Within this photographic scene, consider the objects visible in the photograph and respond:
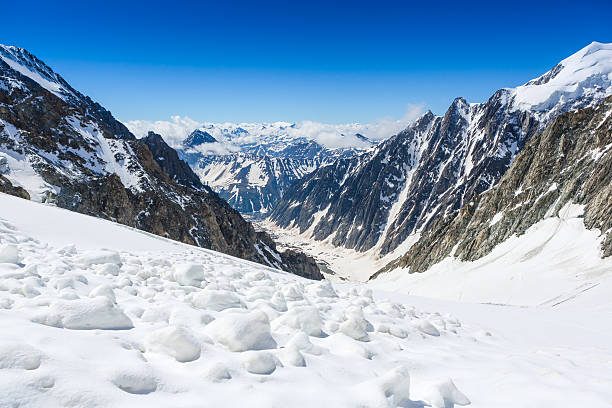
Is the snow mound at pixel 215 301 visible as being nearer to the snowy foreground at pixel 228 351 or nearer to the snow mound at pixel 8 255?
the snowy foreground at pixel 228 351

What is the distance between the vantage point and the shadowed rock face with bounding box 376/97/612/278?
150 feet

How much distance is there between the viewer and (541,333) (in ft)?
32.0

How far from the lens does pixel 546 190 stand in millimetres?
54188

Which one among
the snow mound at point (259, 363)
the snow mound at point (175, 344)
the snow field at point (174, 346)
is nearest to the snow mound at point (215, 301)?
the snow field at point (174, 346)

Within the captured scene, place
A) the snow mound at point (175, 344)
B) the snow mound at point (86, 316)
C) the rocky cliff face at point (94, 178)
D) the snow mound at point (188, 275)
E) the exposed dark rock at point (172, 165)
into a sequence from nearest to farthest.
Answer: the snow mound at point (175, 344), the snow mound at point (86, 316), the snow mound at point (188, 275), the rocky cliff face at point (94, 178), the exposed dark rock at point (172, 165)

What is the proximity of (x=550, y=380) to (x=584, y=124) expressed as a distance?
240 feet

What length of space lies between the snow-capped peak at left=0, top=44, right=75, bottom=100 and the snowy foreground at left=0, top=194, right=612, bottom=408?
585 feet

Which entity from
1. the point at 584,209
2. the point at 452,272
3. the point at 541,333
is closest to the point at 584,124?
the point at 584,209

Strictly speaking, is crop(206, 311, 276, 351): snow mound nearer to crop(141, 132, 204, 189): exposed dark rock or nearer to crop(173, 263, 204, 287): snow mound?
crop(173, 263, 204, 287): snow mound

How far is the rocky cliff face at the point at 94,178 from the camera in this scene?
5075cm

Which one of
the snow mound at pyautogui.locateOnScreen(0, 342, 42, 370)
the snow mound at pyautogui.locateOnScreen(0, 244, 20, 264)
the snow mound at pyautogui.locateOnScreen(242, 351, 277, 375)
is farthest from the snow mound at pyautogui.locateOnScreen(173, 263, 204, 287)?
the snow mound at pyautogui.locateOnScreen(0, 342, 42, 370)

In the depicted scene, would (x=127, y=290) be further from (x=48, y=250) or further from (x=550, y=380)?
(x=550, y=380)

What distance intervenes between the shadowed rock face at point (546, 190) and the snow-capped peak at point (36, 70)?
537ft

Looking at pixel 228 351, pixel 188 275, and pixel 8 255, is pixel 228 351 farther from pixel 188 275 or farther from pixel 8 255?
pixel 8 255
